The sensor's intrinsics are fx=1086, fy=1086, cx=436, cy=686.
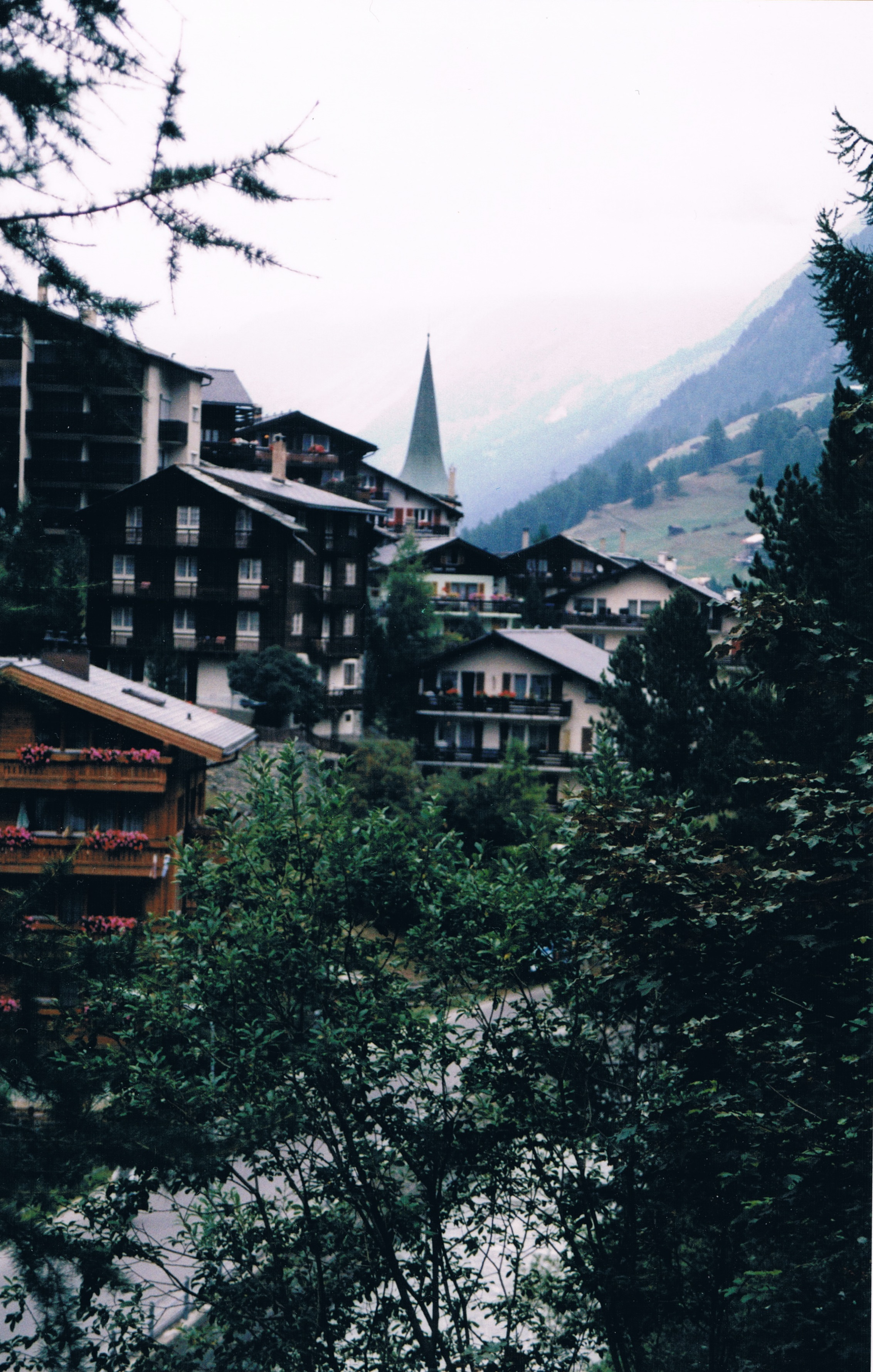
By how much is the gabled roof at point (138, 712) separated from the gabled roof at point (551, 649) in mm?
9979

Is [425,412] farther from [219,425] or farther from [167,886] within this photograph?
[167,886]

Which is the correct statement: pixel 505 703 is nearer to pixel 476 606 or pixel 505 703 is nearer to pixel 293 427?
pixel 476 606

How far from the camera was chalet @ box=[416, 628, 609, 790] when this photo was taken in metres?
19.3

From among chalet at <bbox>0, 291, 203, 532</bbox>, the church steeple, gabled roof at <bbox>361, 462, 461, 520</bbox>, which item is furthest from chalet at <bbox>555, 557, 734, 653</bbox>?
the church steeple

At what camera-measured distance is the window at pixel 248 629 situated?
720 inches

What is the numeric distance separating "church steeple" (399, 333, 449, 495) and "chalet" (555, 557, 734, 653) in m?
11.6

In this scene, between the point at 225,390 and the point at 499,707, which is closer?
the point at 499,707

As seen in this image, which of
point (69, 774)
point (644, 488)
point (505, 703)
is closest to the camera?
point (69, 774)

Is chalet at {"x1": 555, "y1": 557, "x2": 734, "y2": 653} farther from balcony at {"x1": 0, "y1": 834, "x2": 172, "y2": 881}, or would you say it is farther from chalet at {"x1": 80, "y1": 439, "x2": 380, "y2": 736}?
balcony at {"x1": 0, "y1": 834, "x2": 172, "y2": 881}

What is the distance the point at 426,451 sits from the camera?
121 ft

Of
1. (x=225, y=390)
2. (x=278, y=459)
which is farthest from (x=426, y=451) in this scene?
Answer: (x=278, y=459)

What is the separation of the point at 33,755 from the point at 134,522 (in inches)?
356

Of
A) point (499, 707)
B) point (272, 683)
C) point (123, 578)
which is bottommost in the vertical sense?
point (499, 707)

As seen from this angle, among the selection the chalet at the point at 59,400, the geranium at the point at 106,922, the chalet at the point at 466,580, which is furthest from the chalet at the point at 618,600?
the geranium at the point at 106,922
